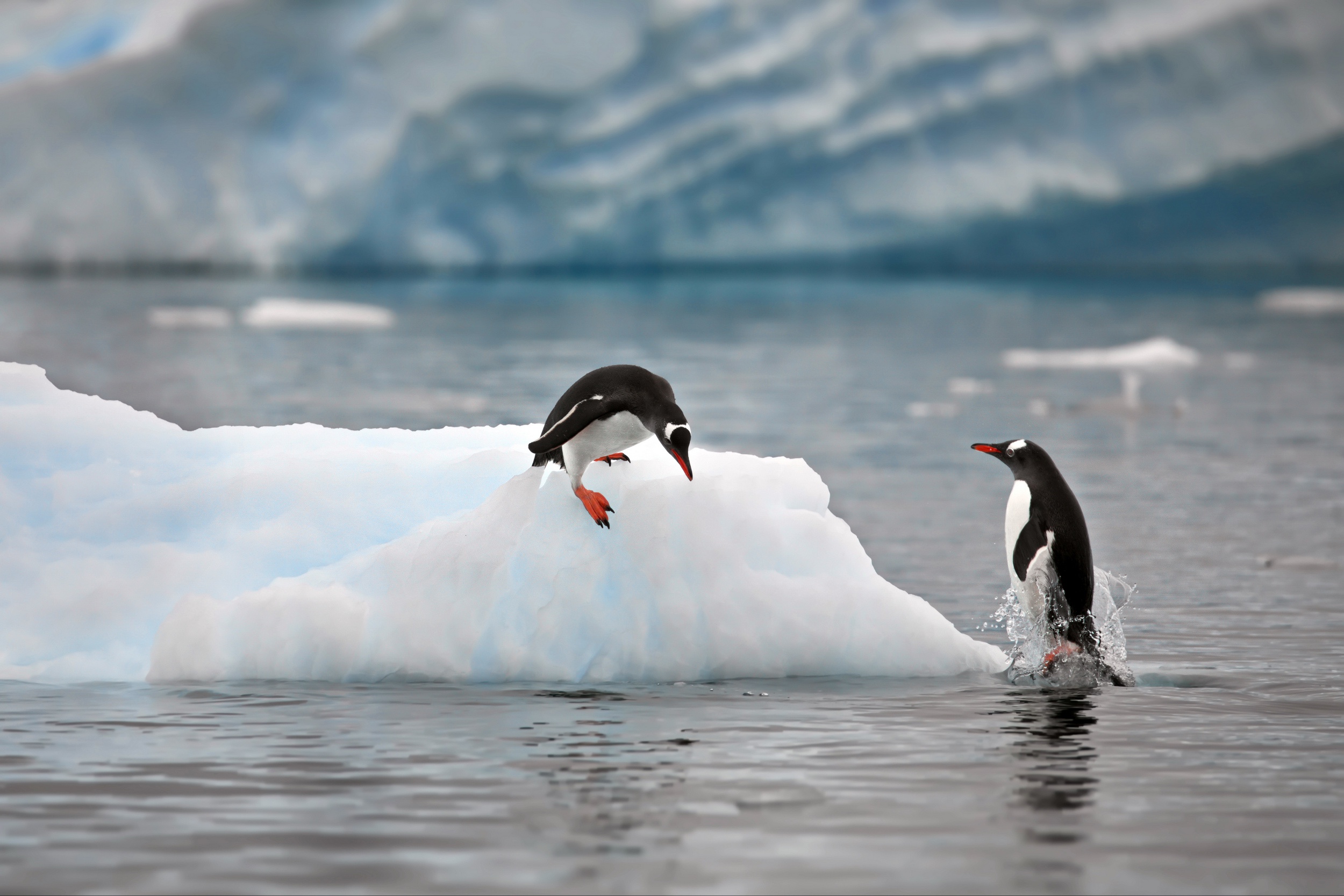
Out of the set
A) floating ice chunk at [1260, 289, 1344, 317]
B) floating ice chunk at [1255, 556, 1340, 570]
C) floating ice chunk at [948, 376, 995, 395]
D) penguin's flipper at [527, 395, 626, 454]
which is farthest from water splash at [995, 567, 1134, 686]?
floating ice chunk at [1260, 289, 1344, 317]

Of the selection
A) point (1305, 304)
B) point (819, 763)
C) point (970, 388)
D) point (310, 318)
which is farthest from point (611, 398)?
point (1305, 304)

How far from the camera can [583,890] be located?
143 inches

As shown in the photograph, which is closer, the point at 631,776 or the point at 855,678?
the point at 631,776

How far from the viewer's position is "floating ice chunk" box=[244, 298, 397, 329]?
30.7 meters

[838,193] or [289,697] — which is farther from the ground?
[838,193]

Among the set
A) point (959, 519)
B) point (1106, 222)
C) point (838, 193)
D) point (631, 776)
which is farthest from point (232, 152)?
point (631, 776)

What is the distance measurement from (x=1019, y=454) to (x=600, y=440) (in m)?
1.81

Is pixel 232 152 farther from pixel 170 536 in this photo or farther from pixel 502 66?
pixel 170 536

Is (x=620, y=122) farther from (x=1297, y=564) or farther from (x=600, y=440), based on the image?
(x=600, y=440)

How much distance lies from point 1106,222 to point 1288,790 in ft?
144

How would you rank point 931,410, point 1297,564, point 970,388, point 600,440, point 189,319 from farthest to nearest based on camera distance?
1. point 189,319
2. point 970,388
3. point 931,410
4. point 1297,564
5. point 600,440

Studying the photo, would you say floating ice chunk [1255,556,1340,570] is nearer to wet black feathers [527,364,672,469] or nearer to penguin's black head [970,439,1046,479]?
penguin's black head [970,439,1046,479]

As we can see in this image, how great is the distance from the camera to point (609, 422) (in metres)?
5.86

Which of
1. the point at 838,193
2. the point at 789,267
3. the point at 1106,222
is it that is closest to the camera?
the point at 838,193
